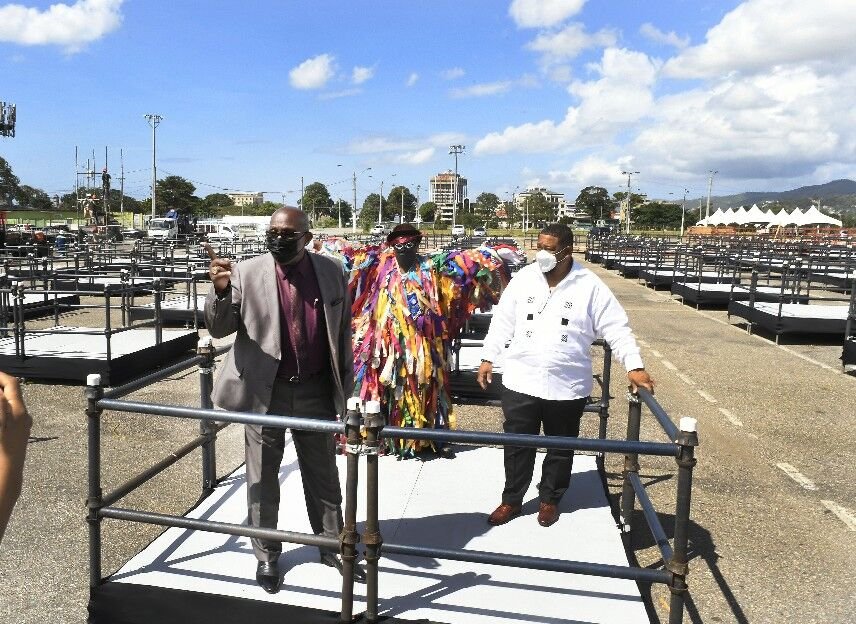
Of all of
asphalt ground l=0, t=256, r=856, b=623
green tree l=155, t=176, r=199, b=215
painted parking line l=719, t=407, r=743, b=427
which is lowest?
asphalt ground l=0, t=256, r=856, b=623

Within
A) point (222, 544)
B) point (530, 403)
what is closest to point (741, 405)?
point (530, 403)

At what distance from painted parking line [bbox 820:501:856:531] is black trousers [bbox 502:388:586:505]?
2.44 metres

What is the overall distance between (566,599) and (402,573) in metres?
0.77

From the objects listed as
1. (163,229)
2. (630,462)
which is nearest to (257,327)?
(630,462)

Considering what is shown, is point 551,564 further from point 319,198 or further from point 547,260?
point 319,198

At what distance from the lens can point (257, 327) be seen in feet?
10.5

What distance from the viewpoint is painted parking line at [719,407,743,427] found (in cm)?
748

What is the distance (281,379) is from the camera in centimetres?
327

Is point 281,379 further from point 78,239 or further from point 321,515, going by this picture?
point 78,239

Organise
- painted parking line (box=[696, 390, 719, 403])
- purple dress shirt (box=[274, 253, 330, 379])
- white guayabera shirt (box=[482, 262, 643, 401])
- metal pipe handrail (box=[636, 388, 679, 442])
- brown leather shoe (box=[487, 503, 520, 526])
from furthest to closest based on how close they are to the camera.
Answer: painted parking line (box=[696, 390, 719, 403])
brown leather shoe (box=[487, 503, 520, 526])
white guayabera shirt (box=[482, 262, 643, 401])
purple dress shirt (box=[274, 253, 330, 379])
metal pipe handrail (box=[636, 388, 679, 442])

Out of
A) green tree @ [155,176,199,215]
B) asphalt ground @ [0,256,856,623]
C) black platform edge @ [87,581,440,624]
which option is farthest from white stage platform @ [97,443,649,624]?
green tree @ [155,176,199,215]

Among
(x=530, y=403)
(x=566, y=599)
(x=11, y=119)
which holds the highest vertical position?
(x=11, y=119)

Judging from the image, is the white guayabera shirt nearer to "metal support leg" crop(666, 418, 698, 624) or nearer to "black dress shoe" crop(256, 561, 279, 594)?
"metal support leg" crop(666, 418, 698, 624)

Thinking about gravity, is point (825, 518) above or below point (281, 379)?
below
